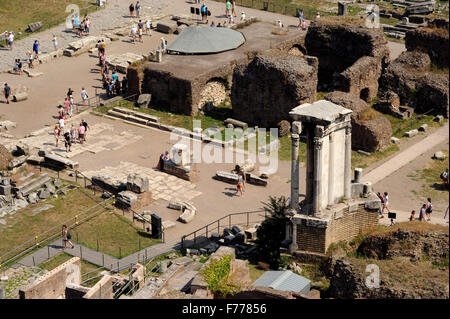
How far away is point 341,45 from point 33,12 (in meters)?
25.0

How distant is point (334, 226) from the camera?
36.1 metres

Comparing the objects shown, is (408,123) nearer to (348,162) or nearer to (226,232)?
(226,232)

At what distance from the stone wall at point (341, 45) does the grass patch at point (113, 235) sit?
1734 centimetres

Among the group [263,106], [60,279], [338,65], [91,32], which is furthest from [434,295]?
[91,32]

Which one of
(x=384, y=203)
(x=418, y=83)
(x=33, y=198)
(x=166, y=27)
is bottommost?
(x=33, y=198)

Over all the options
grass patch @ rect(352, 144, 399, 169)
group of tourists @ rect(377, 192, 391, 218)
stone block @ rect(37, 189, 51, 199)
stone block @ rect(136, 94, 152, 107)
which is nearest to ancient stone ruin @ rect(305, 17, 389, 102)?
grass patch @ rect(352, 144, 399, 169)

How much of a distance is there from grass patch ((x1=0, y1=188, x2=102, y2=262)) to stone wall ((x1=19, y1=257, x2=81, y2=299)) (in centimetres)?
569

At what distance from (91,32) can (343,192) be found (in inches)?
1351

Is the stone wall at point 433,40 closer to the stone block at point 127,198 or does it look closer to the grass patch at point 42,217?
the stone block at point 127,198

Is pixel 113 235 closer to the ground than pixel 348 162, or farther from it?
closer to the ground

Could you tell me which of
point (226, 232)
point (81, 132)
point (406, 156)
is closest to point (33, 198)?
point (81, 132)

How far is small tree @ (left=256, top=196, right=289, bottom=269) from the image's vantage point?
119 feet

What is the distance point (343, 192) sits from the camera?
37.0 metres
